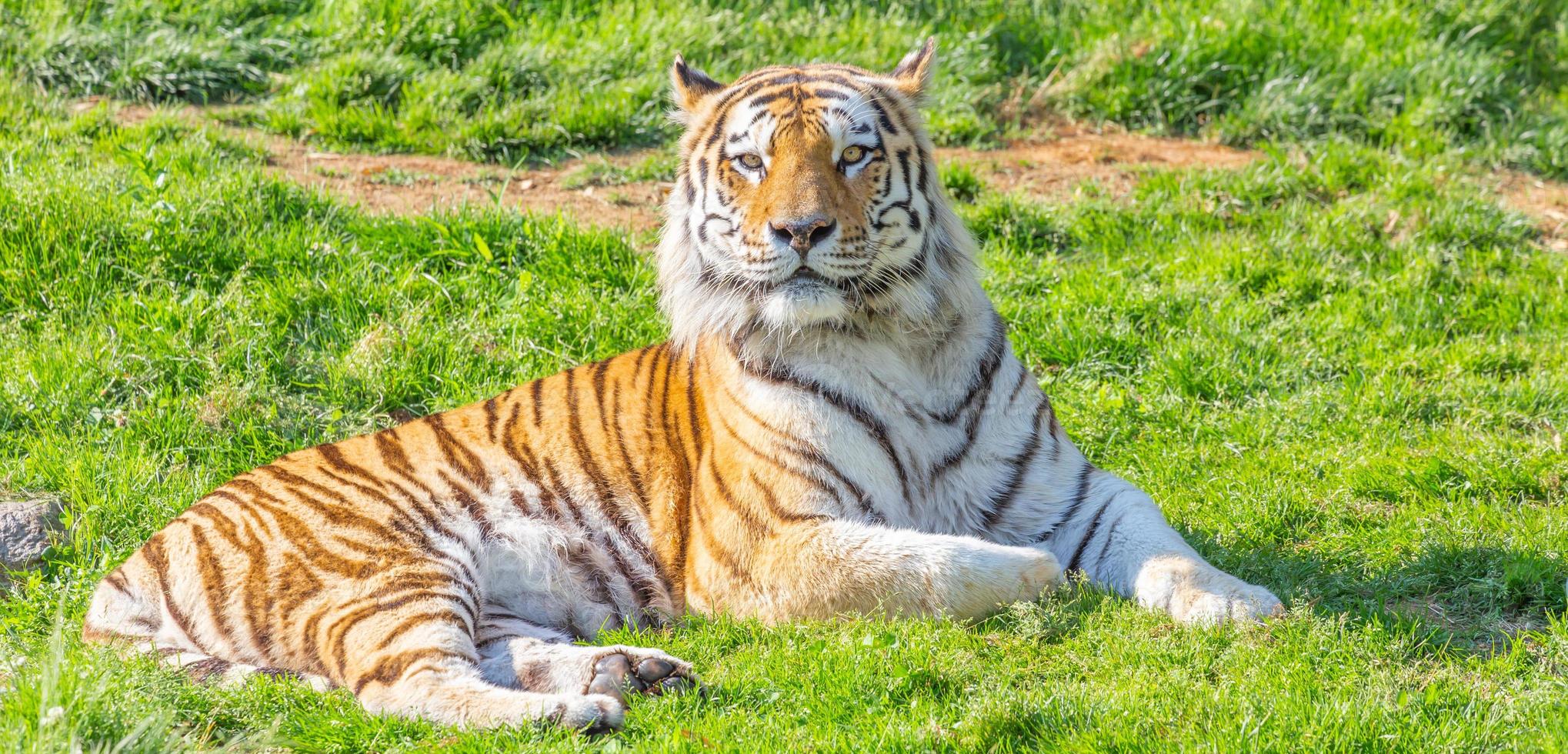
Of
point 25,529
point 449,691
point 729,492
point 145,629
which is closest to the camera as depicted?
point 449,691

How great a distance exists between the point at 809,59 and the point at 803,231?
4978mm

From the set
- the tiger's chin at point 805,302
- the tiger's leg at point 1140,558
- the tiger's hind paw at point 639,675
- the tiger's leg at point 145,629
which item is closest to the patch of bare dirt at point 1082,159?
the tiger's leg at point 1140,558

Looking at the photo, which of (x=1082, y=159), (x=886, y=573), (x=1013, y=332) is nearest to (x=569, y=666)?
(x=886, y=573)

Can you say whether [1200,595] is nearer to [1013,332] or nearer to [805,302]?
[805,302]

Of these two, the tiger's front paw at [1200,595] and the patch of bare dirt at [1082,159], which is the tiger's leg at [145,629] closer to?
the tiger's front paw at [1200,595]

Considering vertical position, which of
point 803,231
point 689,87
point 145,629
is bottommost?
point 145,629

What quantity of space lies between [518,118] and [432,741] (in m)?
5.39

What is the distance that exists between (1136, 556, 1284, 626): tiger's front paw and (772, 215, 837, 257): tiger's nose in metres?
1.40

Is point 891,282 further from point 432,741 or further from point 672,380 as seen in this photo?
point 432,741

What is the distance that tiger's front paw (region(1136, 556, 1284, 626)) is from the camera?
4.29 meters

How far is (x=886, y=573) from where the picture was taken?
4.37 meters

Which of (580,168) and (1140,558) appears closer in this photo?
(1140,558)

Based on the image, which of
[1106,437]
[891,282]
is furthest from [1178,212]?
[891,282]

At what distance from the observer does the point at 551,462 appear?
500 cm
